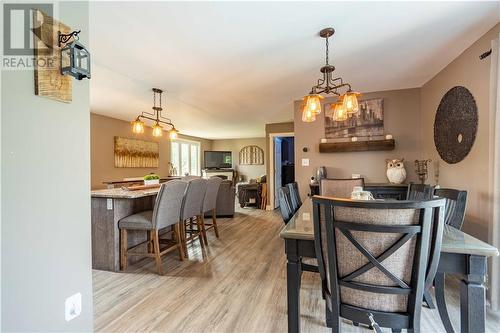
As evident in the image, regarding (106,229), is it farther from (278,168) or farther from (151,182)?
(278,168)

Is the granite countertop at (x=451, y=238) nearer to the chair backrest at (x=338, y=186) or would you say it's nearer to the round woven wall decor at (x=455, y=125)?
the chair backrest at (x=338, y=186)

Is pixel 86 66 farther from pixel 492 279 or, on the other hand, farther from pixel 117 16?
pixel 492 279

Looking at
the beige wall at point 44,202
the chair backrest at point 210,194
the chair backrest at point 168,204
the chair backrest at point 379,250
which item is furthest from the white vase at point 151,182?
the chair backrest at point 379,250

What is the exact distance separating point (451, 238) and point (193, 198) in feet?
8.58

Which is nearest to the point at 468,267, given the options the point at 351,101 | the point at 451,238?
the point at 451,238

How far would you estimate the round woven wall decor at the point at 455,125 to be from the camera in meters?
2.36

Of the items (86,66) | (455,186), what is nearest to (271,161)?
(455,186)

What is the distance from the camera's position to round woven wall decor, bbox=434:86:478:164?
2.36m

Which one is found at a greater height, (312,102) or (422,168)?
(312,102)

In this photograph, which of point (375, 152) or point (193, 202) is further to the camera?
point (375, 152)

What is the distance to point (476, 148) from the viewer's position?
7.48 feet

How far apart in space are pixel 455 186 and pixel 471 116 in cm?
80

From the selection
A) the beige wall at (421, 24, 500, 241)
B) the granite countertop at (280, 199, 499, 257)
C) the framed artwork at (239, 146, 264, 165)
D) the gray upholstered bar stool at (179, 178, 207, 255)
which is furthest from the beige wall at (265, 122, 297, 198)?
the granite countertop at (280, 199, 499, 257)

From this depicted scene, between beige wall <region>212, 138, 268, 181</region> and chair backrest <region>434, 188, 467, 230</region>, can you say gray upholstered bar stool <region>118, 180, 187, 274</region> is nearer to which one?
chair backrest <region>434, 188, 467, 230</region>
